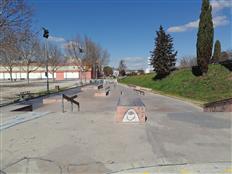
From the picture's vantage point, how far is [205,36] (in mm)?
23812

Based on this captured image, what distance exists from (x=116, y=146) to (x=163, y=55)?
29369 mm

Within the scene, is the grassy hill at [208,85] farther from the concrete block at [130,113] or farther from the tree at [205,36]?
the concrete block at [130,113]

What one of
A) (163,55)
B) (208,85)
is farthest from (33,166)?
(163,55)

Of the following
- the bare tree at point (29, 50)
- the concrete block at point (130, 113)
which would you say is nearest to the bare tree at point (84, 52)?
the bare tree at point (29, 50)

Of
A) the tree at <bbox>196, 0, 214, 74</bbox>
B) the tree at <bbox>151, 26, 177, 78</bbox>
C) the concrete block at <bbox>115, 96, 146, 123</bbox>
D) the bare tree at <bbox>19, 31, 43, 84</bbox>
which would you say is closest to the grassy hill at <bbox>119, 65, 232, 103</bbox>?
the tree at <bbox>196, 0, 214, 74</bbox>

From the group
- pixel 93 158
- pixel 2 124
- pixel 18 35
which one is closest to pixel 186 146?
pixel 93 158

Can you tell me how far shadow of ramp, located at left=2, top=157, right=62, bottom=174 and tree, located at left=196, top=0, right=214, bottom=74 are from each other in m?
21.8

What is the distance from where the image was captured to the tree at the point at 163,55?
33.9m

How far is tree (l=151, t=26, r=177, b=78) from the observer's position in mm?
33906

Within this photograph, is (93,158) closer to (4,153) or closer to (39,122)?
(4,153)

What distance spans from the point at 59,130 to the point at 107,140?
6.43 feet

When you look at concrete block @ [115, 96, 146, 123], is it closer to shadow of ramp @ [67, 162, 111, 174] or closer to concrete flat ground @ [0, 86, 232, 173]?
concrete flat ground @ [0, 86, 232, 173]

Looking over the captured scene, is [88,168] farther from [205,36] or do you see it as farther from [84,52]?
[84,52]

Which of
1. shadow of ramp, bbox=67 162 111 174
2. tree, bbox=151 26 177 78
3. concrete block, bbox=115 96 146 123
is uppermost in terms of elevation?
tree, bbox=151 26 177 78
